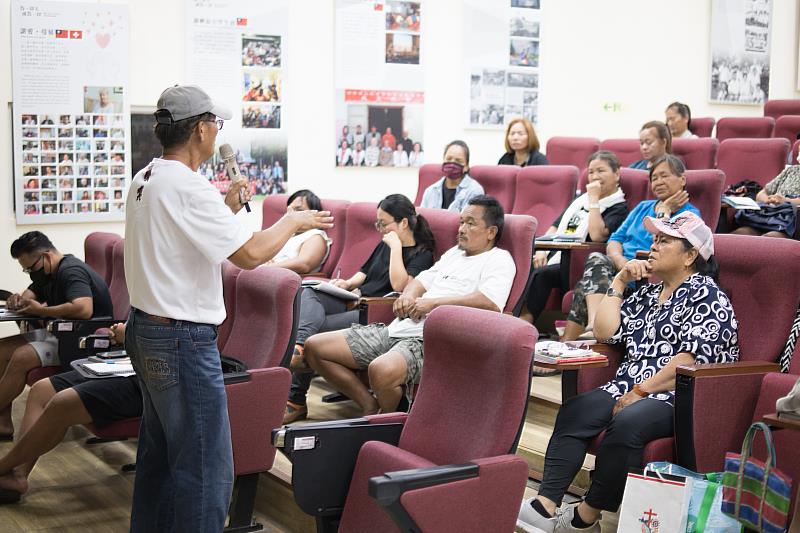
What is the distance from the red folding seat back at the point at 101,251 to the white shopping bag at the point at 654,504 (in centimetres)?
353

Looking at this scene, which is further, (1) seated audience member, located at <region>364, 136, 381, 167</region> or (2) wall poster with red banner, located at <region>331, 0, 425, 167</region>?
(1) seated audience member, located at <region>364, 136, 381, 167</region>

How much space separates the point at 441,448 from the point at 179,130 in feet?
3.63

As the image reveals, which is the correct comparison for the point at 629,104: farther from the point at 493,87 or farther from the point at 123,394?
the point at 123,394

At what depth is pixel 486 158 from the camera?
27.3 feet

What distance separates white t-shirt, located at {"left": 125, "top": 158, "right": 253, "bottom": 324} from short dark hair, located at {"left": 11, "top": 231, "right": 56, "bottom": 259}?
2.44 meters

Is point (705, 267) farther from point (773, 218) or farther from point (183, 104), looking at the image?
point (773, 218)

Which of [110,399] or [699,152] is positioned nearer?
[110,399]

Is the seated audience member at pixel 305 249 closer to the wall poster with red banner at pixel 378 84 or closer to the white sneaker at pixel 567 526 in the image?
the wall poster with red banner at pixel 378 84

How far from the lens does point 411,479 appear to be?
2250 mm

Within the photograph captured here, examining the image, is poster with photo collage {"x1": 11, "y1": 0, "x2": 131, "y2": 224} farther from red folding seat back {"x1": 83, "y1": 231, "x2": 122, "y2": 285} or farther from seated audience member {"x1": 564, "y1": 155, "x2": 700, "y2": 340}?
seated audience member {"x1": 564, "y1": 155, "x2": 700, "y2": 340}

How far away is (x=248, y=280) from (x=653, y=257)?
4.91 feet

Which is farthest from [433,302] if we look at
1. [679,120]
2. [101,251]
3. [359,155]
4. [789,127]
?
[789,127]

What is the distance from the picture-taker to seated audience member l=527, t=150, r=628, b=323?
5.07 meters

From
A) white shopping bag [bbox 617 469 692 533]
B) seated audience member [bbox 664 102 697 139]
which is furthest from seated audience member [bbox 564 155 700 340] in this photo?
seated audience member [bbox 664 102 697 139]
